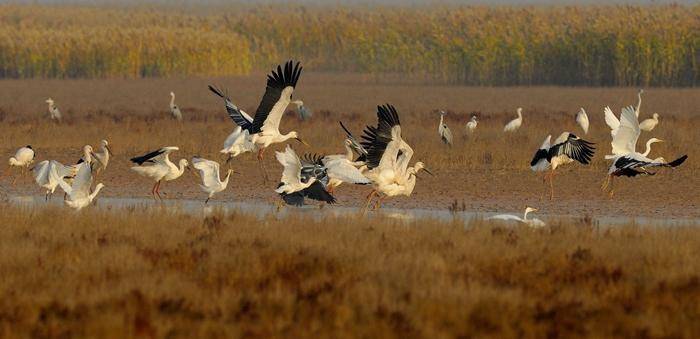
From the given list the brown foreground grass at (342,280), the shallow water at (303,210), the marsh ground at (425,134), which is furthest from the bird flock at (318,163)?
the brown foreground grass at (342,280)

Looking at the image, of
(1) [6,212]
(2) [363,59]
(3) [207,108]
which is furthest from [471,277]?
(2) [363,59]

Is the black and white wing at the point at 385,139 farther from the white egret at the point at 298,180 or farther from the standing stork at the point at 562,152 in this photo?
the standing stork at the point at 562,152

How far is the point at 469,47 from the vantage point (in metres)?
40.7

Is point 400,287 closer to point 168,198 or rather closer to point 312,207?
point 312,207

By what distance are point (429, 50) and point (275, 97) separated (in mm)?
31123

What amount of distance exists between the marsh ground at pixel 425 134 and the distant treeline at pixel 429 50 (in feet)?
7.64

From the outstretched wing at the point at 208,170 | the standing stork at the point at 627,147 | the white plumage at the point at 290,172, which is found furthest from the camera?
the standing stork at the point at 627,147

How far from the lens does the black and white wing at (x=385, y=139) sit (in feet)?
42.2

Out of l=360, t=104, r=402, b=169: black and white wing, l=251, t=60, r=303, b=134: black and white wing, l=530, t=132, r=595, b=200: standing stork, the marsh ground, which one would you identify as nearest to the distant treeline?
the marsh ground

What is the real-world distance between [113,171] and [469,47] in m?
23.2

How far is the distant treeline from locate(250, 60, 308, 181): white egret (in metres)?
20.8

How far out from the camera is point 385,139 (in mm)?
13297

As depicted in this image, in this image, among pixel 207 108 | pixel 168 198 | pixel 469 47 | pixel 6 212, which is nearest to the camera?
pixel 6 212

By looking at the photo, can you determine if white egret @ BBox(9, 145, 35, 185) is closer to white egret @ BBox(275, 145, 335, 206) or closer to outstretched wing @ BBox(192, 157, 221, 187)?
outstretched wing @ BBox(192, 157, 221, 187)
